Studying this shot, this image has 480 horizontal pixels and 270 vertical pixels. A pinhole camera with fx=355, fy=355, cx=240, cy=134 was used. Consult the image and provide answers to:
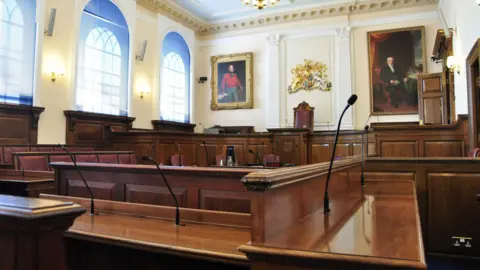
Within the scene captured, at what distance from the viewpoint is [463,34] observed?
18.9ft

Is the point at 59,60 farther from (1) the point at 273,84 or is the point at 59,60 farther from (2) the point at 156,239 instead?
(2) the point at 156,239

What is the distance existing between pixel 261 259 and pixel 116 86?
26.9 feet

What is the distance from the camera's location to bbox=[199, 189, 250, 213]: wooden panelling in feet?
6.38

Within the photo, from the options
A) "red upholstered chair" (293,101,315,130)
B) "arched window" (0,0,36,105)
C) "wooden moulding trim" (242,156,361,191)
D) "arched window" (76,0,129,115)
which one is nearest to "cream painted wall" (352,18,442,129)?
"red upholstered chair" (293,101,315,130)

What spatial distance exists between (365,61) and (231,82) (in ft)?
12.9

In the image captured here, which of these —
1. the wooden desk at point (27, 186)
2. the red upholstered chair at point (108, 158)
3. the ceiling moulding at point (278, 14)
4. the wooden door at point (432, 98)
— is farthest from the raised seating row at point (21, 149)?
the wooden door at point (432, 98)

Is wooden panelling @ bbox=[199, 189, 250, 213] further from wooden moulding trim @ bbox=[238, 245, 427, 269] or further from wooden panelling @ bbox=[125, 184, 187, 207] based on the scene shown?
wooden moulding trim @ bbox=[238, 245, 427, 269]

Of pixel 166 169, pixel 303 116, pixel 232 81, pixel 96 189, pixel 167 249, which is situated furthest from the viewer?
pixel 232 81

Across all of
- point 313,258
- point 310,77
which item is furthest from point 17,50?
point 313,258

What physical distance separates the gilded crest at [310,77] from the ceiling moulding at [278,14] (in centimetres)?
138

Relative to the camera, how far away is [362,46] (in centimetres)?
964

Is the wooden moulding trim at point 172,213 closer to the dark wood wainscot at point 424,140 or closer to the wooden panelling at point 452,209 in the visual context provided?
the wooden panelling at point 452,209

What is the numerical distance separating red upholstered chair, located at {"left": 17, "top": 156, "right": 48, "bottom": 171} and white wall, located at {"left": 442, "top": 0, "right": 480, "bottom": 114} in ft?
19.3

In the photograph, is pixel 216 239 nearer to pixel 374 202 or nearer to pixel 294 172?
pixel 294 172
